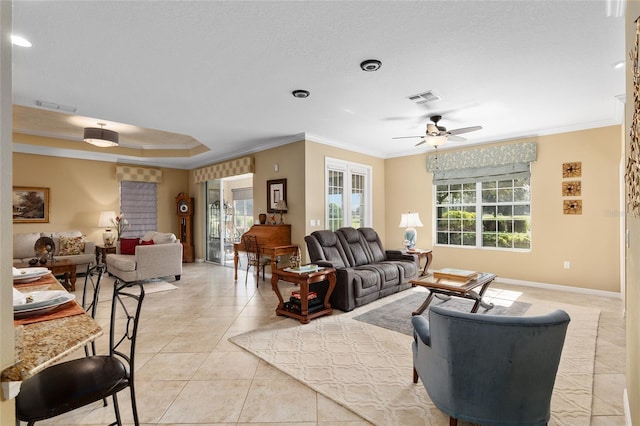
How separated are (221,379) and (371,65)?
291cm

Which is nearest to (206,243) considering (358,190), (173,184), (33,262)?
(173,184)

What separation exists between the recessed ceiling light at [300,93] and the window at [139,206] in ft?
18.7

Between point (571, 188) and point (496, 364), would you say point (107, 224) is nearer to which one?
point (496, 364)

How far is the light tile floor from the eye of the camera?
6.50 feet

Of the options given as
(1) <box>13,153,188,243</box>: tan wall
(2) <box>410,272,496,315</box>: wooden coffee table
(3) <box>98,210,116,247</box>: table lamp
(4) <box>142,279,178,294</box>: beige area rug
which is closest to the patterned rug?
(2) <box>410,272,496,315</box>: wooden coffee table

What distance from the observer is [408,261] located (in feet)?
17.1

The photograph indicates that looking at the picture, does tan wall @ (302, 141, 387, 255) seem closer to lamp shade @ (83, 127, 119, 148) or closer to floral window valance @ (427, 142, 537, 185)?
floral window valance @ (427, 142, 537, 185)

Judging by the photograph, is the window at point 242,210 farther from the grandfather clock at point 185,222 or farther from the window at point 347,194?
the window at point 347,194

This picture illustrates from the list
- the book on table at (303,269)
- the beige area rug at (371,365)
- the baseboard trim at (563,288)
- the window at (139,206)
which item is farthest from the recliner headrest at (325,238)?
the window at (139,206)

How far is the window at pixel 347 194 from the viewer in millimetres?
5957

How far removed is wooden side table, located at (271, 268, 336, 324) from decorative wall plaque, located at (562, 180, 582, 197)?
392cm

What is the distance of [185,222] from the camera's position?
816 centimetres

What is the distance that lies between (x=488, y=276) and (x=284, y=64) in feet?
10.8

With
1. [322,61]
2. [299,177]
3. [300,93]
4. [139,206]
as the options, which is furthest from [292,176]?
[139,206]
